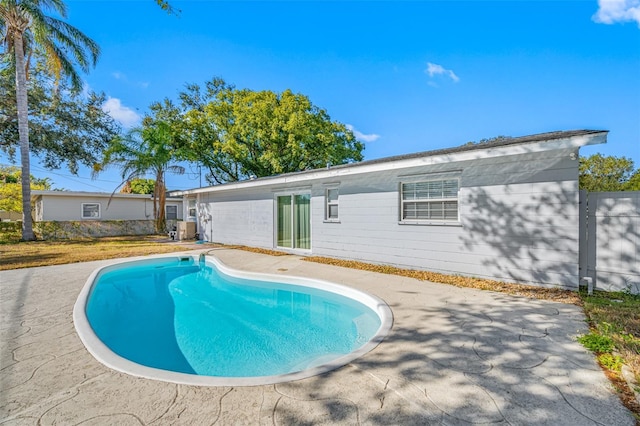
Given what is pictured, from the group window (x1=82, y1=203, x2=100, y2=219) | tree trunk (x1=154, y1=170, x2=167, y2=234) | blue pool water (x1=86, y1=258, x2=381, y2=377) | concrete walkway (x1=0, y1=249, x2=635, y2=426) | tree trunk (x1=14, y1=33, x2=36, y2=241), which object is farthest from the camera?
window (x1=82, y1=203, x2=100, y2=219)

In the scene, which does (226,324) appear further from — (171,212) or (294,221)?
(171,212)

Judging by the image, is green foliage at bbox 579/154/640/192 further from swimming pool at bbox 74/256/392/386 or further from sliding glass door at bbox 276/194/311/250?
swimming pool at bbox 74/256/392/386

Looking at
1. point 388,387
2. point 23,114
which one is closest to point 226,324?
point 388,387

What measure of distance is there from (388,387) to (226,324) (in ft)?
10.9

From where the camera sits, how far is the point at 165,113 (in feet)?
69.1

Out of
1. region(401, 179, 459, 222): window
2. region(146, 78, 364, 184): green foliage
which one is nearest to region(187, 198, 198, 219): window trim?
region(146, 78, 364, 184): green foliage

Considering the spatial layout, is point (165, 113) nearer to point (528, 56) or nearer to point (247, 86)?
point (247, 86)

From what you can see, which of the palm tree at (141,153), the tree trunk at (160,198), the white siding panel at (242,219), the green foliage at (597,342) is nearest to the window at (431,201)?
the green foliage at (597,342)

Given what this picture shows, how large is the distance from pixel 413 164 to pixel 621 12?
280 inches

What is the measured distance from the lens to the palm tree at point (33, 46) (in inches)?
505

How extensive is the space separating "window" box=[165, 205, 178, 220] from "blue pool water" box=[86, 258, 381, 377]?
54.8 feet

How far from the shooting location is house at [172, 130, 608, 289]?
528 centimetres

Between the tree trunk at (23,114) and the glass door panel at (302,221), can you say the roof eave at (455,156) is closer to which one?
the glass door panel at (302,221)

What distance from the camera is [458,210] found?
21.3 feet
